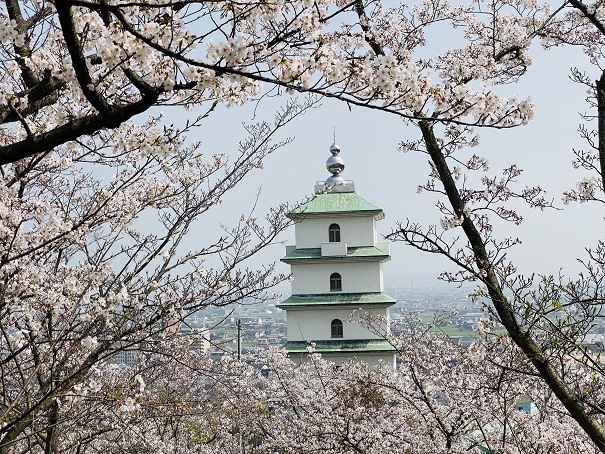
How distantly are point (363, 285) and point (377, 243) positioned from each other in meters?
A: 1.83

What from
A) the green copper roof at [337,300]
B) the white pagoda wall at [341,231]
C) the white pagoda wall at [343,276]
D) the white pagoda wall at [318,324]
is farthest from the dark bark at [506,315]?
the white pagoda wall at [341,231]

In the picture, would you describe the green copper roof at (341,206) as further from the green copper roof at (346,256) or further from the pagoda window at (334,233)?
the green copper roof at (346,256)

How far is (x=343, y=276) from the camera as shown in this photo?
73.7 feet

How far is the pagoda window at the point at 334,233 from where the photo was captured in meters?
22.9

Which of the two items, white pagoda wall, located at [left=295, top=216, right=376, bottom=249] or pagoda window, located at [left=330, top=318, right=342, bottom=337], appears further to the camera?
white pagoda wall, located at [left=295, top=216, right=376, bottom=249]

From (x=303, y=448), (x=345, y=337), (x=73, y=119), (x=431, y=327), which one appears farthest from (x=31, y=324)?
(x=345, y=337)

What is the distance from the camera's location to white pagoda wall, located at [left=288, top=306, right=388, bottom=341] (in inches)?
855

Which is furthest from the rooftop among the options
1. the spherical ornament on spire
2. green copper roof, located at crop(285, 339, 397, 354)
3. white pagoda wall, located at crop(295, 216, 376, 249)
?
the spherical ornament on spire

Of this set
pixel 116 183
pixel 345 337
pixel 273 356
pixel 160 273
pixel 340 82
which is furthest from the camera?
pixel 345 337

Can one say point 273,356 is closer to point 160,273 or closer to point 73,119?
point 160,273

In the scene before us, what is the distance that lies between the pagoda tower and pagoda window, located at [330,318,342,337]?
0.08ft

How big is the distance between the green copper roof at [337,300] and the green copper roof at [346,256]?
1285 mm

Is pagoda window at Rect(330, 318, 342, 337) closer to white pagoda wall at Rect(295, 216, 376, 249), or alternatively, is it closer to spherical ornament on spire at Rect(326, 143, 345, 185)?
white pagoda wall at Rect(295, 216, 376, 249)

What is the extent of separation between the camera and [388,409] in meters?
12.2
